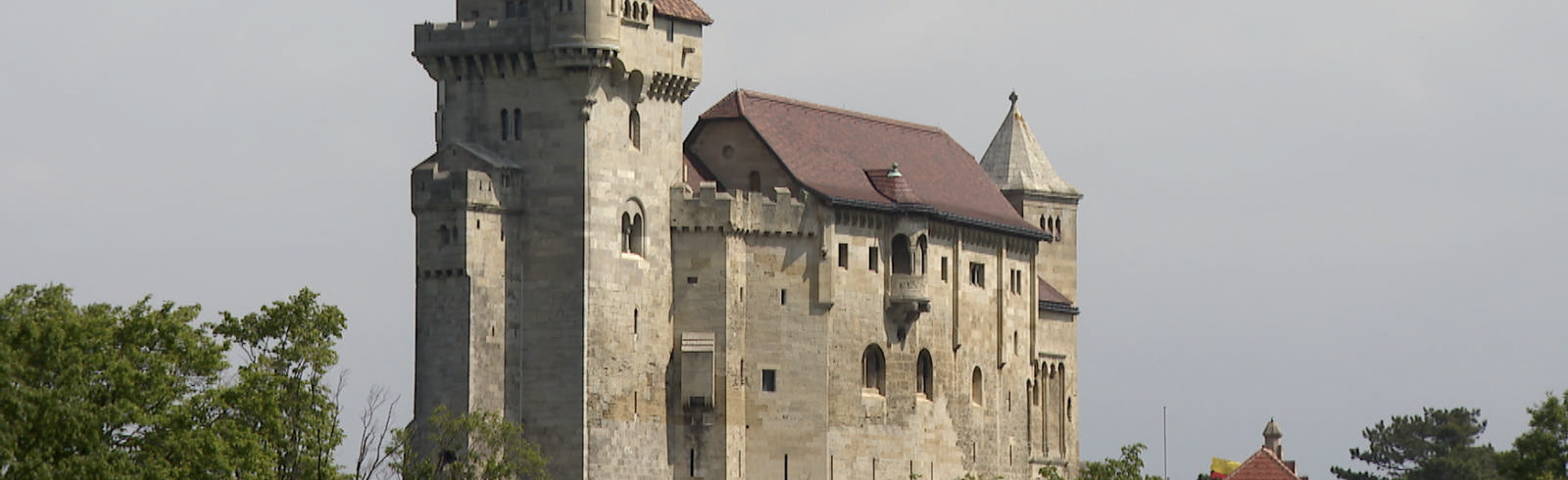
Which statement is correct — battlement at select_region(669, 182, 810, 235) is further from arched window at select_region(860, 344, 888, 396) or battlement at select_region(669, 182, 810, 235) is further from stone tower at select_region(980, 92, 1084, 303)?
stone tower at select_region(980, 92, 1084, 303)

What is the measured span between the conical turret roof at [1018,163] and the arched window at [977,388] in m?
17.5

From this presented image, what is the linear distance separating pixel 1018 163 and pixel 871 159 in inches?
893

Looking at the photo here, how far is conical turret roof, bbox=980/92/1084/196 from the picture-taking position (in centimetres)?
17862

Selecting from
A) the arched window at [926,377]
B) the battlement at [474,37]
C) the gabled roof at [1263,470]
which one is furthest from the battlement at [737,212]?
the gabled roof at [1263,470]

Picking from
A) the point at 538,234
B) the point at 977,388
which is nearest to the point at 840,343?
the point at 977,388

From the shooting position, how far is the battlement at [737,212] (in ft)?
474

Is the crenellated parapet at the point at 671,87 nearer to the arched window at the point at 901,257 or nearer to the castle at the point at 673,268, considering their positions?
the castle at the point at 673,268

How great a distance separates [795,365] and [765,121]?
11.1 m

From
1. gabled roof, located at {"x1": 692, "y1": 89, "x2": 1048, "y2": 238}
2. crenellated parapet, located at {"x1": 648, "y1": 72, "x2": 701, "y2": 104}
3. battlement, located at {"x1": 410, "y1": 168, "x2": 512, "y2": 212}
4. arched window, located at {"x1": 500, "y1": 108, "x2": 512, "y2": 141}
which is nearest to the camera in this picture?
battlement, located at {"x1": 410, "y1": 168, "x2": 512, "y2": 212}

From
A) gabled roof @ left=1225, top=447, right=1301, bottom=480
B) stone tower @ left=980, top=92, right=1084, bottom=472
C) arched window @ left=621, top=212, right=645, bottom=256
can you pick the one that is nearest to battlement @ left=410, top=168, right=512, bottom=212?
arched window @ left=621, top=212, right=645, bottom=256

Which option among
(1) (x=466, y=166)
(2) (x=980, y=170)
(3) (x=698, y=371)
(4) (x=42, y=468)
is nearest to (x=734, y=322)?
(3) (x=698, y=371)

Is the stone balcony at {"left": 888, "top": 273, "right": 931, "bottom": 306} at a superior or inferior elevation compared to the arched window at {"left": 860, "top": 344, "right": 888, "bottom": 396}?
superior

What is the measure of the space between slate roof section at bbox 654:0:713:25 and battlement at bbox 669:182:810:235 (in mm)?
6137

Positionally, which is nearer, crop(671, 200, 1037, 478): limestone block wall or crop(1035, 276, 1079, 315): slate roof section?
crop(671, 200, 1037, 478): limestone block wall
